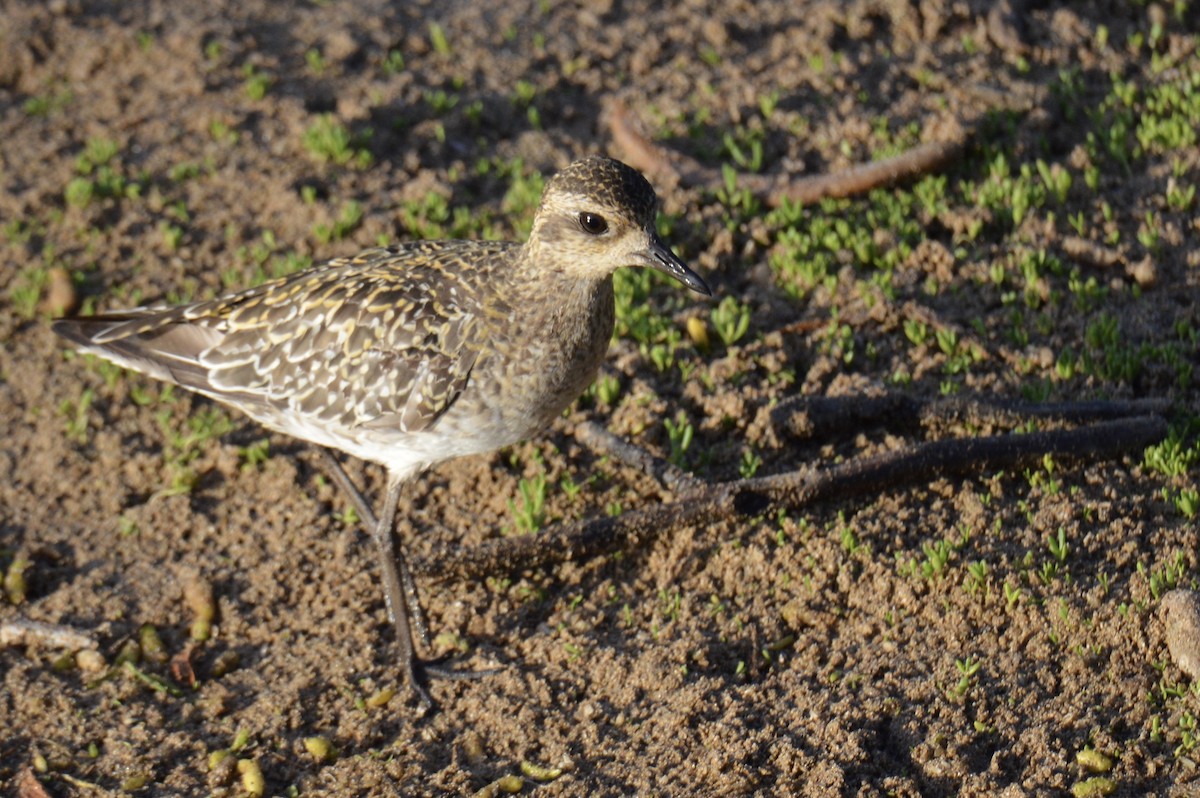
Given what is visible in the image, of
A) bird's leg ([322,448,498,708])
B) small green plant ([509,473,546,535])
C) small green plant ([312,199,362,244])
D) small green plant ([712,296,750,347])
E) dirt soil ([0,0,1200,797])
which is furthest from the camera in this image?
small green plant ([312,199,362,244])

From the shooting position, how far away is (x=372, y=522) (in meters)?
6.62

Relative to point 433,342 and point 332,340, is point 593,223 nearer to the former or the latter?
point 433,342

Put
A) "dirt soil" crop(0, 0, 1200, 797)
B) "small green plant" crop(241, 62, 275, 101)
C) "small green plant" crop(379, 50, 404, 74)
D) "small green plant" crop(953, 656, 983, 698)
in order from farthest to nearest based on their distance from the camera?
"small green plant" crop(379, 50, 404, 74) → "small green plant" crop(241, 62, 275, 101) → "dirt soil" crop(0, 0, 1200, 797) → "small green plant" crop(953, 656, 983, 698)

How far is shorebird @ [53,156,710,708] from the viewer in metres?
5.96

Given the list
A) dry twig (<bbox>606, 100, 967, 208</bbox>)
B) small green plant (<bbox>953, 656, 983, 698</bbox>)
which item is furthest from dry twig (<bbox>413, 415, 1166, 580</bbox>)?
dry twig (<bbox>606, 100, 967, 208</bbox>)

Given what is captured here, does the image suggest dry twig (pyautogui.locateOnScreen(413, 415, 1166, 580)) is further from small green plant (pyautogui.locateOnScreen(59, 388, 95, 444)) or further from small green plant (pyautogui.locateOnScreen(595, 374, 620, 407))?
small green plant (pyautogui.locateOnScreen(59, 388, 95, 444))

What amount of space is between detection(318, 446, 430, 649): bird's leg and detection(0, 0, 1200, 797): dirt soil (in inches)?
3.7

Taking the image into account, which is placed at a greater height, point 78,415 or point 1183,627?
point 78,415

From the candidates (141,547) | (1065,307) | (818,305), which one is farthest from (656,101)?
(141,547)

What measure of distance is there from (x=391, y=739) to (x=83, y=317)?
2.67 m

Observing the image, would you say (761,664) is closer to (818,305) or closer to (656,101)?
(818,305)

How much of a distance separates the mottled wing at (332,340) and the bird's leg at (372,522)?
1.43 feet

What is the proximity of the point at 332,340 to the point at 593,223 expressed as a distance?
4.37ft

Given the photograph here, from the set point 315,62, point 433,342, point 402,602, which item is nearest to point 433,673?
point 402,602
